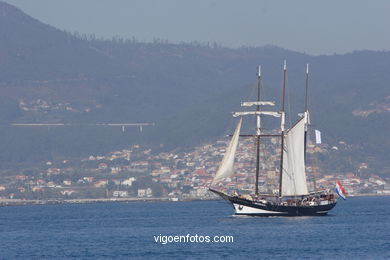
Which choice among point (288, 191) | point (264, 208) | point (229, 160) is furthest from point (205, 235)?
point (288, 191)

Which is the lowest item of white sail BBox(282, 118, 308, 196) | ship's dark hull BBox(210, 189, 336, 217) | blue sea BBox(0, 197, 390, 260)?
blue sea BBox(0, 197, 390, 260)

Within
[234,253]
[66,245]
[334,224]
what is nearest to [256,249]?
[234,253]

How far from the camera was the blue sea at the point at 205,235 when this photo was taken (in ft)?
285

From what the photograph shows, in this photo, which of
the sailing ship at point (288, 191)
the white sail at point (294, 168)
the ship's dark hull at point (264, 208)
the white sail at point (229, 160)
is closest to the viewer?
the white sail at point (229, 160)

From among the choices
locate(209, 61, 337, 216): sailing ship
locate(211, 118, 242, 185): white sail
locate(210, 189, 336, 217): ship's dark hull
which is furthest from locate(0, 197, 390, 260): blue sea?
locate(211, 118, 242, 185): white sail

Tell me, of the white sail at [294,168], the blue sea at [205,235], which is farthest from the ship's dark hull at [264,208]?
the white sail at [294,168]

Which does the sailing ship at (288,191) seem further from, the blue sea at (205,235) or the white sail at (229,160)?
the blue sea at (205,235)

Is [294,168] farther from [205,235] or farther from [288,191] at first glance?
[205,235]

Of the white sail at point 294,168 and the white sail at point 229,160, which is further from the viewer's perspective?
the white sail at point 294,168

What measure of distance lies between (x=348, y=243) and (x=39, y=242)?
86.0 ft

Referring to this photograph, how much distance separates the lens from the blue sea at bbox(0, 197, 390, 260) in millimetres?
87000

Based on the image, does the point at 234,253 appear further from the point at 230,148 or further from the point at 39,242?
the point at 230,148

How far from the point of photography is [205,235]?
101 metres

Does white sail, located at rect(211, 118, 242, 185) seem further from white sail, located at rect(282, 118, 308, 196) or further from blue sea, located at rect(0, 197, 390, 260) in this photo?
white sail, located at rect(282, 118, 308, 196)
